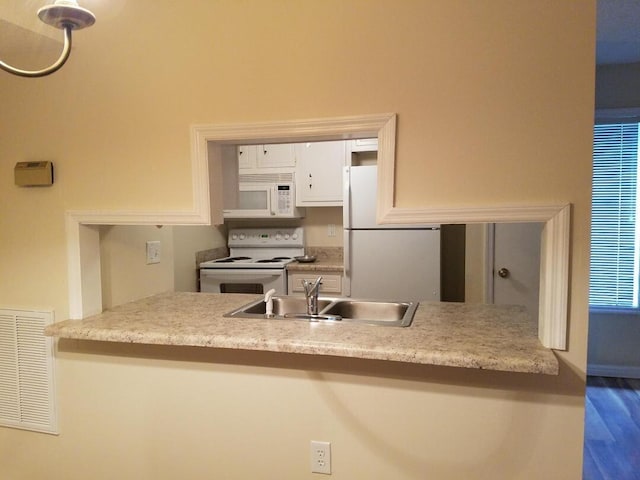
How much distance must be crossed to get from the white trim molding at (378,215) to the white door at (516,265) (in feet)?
6.33

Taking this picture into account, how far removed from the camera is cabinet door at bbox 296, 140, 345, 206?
376 cm

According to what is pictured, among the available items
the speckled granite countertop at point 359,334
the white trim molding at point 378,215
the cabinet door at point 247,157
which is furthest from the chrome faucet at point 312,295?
the cabinet door at point 247,157

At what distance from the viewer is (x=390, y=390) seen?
1.47 meters


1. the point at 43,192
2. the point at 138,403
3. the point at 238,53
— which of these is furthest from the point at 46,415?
the point at 238,53

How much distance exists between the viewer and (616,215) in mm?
3609

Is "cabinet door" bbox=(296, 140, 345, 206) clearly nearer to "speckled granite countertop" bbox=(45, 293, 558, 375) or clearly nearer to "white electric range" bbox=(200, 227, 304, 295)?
"white electric range" bbox=(200, 227, 304, 295)

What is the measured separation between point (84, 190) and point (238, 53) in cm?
88

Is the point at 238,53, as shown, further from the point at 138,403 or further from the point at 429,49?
the point at 138,403

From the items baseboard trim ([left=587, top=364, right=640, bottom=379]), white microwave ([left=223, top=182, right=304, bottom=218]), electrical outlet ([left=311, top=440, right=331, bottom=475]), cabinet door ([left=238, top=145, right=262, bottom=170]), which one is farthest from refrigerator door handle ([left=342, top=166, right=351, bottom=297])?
baseboard trim ([left=587, top=364, right=640, bottom=379])

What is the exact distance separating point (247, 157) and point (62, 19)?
3106 mm

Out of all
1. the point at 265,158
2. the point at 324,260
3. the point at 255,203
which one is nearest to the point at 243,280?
the point at 255,203

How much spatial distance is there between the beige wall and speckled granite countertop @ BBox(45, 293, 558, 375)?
0.50ft

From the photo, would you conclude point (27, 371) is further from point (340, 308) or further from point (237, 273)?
point (237, 273)

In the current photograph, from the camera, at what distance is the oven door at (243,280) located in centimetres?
355
